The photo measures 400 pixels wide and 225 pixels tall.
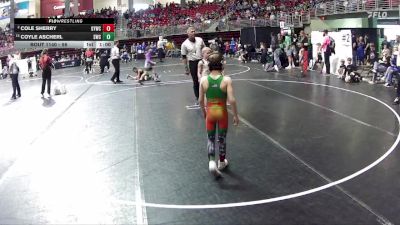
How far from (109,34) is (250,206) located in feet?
40.9

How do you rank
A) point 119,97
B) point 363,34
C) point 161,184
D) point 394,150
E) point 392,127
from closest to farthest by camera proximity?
point 161,184 → point 394,150 → point 392,127 → point 119,97 → point 363,34

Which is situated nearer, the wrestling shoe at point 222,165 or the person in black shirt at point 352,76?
the wrestling shoe at point 222,165

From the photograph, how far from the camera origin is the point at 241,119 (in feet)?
31.9

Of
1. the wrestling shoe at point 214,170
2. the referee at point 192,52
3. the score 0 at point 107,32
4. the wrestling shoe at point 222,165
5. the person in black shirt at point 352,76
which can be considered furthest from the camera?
the score 0 at point 107,32

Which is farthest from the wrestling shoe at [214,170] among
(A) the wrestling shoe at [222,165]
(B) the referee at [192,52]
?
(B) the referee at [192,52]

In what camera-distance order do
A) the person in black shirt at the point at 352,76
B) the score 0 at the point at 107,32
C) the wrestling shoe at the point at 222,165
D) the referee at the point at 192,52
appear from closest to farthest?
the wrestling shoe at the point at 222,165, the referee at the point at 192,52, the person in black shirt at the point at 352,76, the score 0 at the point at 107,32

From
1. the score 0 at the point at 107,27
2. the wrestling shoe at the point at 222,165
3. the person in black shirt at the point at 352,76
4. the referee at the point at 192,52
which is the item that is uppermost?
the score 0 at the point at 107,27

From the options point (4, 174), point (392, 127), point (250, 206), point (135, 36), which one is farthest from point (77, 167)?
point (135, 36)

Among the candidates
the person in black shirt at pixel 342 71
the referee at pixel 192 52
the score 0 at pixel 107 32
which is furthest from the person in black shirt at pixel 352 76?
the score 0 at pixel 107 32

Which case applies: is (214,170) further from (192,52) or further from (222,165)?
(192,52)

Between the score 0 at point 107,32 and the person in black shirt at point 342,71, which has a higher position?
the score 0 at point 107,32

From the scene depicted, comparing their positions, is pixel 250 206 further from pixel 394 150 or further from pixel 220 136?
pixel 394 150

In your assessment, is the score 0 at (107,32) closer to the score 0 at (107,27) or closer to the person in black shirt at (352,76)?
the score 0 at (107,27)
